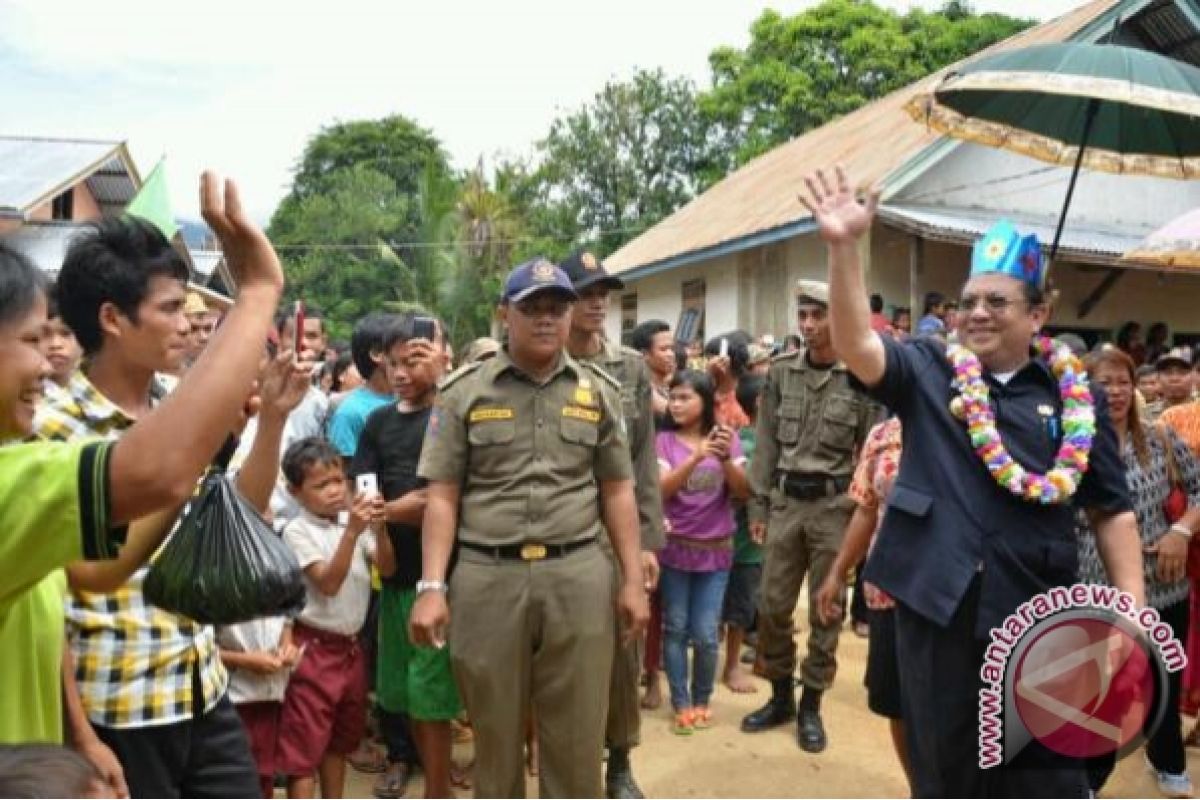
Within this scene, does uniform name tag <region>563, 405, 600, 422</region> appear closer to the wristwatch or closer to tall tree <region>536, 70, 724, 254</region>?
the wristwatch

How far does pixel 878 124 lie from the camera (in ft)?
47.5

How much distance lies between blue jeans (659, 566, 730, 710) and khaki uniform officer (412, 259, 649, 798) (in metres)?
1.56

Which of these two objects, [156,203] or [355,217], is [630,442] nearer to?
[156,203]

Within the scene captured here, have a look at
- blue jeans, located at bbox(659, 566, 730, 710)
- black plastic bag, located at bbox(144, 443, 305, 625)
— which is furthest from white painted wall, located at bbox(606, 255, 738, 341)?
black plastic bag, located at bbox(144, 443, 305, 625)

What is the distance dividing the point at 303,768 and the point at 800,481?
8.60 feet

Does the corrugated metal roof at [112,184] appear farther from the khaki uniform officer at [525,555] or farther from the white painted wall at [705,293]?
the khaki uniform officer at [525,555]

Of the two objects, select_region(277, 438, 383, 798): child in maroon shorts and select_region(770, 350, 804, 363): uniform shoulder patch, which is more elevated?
select_region(770, 350, 804, 363): uniform shoulder patch

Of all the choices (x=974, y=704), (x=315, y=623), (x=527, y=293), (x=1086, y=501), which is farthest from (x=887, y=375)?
(x=315, y=623)

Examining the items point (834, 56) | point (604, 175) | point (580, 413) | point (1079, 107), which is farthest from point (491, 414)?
point (604, 175)

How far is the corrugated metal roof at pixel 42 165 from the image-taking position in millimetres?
13344

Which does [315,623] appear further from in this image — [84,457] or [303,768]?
[84,457]

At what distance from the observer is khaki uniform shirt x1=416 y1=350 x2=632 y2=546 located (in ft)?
10.8

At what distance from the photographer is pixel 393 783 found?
4.25 metres

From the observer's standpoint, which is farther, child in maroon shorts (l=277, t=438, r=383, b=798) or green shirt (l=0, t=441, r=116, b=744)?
child in maroon shorts (l=277, t=438, r=383, b=798)
